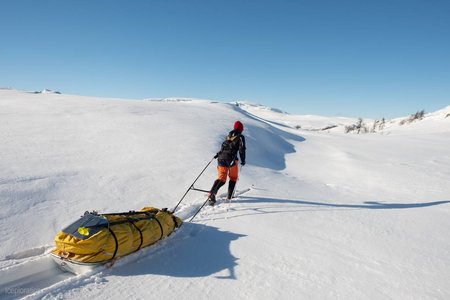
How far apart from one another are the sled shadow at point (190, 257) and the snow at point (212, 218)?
0.03 m

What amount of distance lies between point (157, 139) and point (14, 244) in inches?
286

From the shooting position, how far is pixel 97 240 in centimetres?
389

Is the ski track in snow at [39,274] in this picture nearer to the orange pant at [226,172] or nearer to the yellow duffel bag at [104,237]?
the yellow duffel bag at [104,237]

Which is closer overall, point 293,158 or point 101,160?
point 101,160

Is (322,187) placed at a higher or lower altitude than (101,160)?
lower

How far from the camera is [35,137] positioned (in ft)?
32.6

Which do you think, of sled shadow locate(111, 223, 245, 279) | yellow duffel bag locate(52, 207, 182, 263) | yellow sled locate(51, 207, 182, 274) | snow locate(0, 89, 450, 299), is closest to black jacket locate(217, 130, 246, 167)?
snow locate(0, 89, 450, 299)

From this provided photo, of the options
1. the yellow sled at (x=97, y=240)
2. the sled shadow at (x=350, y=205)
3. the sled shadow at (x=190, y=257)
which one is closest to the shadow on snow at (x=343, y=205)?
the sled shadow at (x=350, y=205)

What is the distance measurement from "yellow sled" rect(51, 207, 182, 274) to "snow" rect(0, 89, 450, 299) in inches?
7.9

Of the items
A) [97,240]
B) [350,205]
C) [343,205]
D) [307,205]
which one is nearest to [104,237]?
[97,240]

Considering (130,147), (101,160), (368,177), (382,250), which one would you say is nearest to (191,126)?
(130,147)

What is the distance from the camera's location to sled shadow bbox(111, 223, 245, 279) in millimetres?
4134

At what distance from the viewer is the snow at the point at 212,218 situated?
155 inches

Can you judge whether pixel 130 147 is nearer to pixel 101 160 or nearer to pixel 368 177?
pixel 101 160
